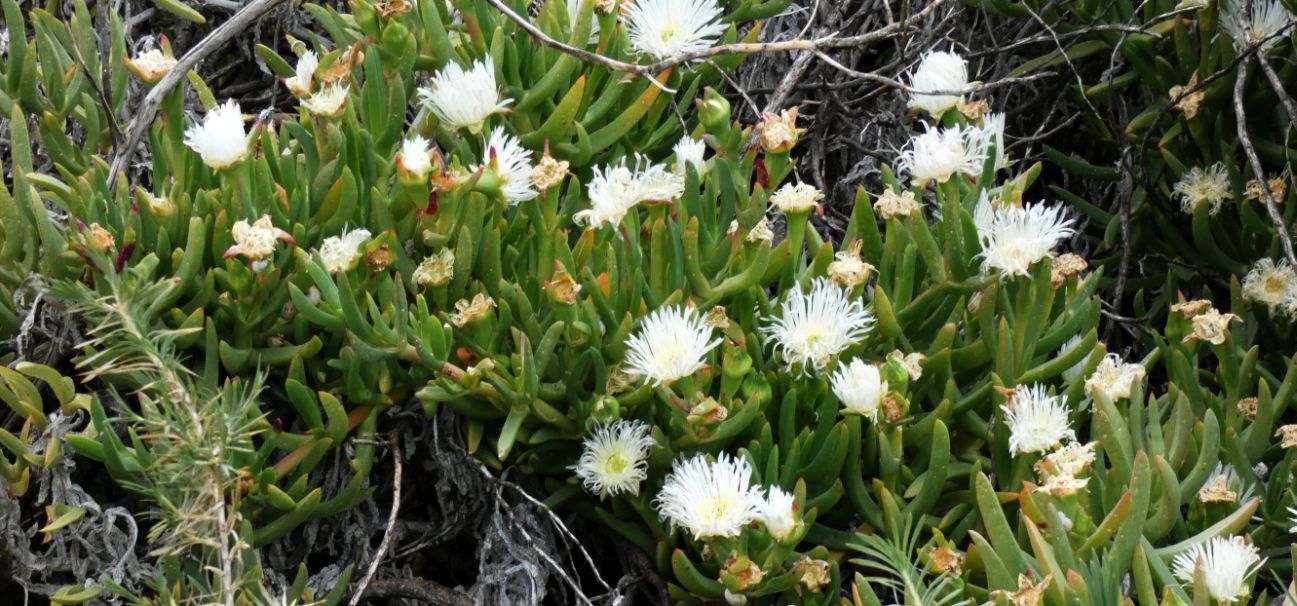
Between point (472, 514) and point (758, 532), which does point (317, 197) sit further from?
point (758, 532)

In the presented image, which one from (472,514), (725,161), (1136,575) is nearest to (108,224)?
(472,514)

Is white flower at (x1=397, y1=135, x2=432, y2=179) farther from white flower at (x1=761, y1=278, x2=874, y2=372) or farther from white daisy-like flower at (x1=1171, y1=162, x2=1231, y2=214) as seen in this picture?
white daisy-like flower at (x1=1171, y1=162, x2=1231, y2=214)

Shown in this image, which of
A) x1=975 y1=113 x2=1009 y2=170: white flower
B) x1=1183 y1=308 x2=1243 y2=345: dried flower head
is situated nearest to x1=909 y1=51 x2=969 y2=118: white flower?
x1=975 y1=113 x2=1009 y2=170: white flower

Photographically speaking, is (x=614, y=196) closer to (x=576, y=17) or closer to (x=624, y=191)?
(x=624, y=191)

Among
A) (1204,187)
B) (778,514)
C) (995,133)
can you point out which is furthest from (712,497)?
(1204,187)

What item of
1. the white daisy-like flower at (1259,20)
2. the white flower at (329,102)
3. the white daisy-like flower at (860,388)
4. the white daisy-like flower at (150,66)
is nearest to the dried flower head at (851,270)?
the white daisy-like flower at (860,388)

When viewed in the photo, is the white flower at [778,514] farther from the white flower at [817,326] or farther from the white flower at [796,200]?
the white flower at [796,200]
